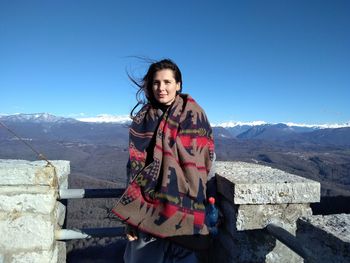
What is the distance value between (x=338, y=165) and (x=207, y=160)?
698 ft

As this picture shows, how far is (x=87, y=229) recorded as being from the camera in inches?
110

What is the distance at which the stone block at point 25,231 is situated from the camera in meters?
2.66

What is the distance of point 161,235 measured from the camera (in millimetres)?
2146

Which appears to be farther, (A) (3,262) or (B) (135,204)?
(A) (3,262)

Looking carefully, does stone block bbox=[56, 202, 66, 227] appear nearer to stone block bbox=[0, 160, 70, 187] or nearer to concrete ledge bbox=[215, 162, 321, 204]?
stone block bbox=[0, 160, 70, 187]

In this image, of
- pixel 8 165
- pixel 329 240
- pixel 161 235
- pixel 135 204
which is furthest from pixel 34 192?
pixel 329 240

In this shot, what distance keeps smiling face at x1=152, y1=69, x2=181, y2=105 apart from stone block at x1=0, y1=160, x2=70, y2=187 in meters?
1.06

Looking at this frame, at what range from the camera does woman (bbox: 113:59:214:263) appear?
7.08ft

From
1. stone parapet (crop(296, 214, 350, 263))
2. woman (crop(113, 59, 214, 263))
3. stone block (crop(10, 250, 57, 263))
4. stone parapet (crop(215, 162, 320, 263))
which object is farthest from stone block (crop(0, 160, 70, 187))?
stone parapet (crop(296, 214, 350, 263))

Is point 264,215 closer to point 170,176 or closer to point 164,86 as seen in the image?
point 170,176

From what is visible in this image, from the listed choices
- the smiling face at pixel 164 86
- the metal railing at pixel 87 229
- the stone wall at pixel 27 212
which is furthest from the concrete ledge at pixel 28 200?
the smiling face at pixel 164 86

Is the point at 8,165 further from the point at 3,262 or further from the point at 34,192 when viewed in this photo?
the point at 3,262

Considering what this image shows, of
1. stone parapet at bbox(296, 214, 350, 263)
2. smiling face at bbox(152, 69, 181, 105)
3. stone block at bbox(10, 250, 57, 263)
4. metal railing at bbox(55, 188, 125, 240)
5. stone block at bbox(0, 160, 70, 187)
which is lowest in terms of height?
stone block at bbox(10, 250, 57, 263)

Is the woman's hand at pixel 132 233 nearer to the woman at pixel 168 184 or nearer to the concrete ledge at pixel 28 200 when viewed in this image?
the woman at pixel 168 184
